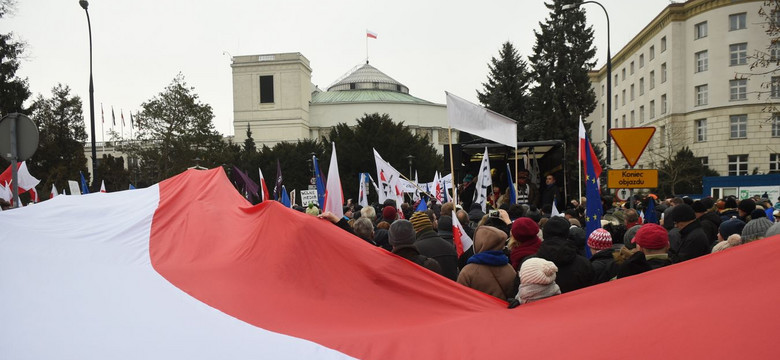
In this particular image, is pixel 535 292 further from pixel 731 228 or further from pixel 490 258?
pixel 731 228

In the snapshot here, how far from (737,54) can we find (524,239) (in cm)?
5246

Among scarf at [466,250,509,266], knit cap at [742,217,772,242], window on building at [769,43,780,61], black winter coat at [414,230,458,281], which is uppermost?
window on building at [769,43,780,61]

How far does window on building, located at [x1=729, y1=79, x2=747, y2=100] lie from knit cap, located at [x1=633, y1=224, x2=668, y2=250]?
52.3m

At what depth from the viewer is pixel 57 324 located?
3713 millimetres

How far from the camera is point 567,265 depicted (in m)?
4.96

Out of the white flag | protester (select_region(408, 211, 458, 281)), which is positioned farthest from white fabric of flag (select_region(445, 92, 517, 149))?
the white flag

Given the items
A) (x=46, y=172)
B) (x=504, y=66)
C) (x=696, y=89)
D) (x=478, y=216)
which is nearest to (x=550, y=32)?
(x=504, y=66)

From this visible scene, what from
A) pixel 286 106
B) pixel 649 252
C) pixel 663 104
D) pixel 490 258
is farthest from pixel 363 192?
pixel 286 106

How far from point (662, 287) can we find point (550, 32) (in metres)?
46.7

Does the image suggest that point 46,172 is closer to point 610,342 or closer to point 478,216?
point 478,216

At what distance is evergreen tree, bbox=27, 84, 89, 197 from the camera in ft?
172

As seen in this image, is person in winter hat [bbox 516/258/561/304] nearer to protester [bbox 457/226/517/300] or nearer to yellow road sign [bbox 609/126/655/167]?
protester [bbox 457/226/517/300]

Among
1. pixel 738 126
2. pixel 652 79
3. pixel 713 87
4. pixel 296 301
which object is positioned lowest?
pixel 296 301

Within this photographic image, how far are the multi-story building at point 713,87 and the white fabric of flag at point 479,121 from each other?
1635 inches
